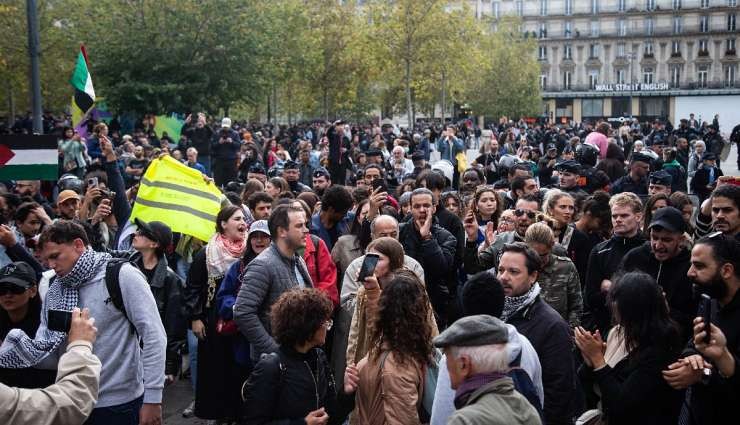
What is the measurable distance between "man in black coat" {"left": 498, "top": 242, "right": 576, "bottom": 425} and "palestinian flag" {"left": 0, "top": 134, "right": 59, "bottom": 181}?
4891mm

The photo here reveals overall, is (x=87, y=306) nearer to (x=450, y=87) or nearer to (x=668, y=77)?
(x=450, y=87)

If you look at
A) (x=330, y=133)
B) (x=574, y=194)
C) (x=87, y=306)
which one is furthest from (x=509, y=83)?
(x=87, y=306)

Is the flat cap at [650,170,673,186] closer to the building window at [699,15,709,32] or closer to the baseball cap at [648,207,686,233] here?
the baseball cap at [648,207,686,233]

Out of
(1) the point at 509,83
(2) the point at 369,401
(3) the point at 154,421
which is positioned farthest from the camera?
(1) the point at 509,83

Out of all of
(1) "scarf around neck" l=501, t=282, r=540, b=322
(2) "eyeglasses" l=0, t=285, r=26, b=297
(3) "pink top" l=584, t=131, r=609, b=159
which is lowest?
(1) "scarf around neck" l=501, t=282, r=540, b=322

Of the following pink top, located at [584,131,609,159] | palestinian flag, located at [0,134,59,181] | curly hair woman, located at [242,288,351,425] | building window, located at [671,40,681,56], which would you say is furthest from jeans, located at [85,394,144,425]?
building window, located at [671,40,681,56]

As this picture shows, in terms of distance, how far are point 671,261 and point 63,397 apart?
4.01m

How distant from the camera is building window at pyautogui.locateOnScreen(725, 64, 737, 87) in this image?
83.5 meters

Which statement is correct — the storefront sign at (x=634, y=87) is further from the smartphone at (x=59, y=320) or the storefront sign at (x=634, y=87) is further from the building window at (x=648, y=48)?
the smartphone at (x=59, y=320)

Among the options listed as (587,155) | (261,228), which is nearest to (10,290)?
(261,228)

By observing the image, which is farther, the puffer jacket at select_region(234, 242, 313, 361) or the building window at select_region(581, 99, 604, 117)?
the building window at select_region(581, 99, 604, 117)

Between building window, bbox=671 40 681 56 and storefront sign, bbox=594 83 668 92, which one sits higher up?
building window, bbox=671 40 681 56

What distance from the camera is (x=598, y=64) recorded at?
9088cm

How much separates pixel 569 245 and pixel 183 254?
3697 millimetres
